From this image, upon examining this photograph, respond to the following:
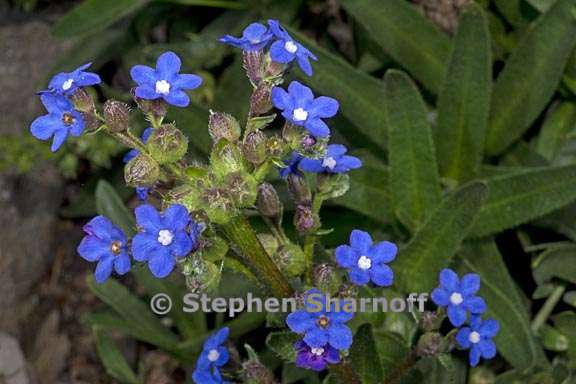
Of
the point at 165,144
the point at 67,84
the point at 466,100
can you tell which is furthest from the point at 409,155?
A: the point at 67,84

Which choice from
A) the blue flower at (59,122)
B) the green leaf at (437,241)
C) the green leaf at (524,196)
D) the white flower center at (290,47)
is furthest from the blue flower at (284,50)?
the green leaf at (524,196)

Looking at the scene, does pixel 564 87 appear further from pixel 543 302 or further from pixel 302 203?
pixel 302 203

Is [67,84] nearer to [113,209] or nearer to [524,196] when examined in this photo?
[113,209]

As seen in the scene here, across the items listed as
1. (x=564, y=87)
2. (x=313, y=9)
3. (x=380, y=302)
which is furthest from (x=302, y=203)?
(x=313, y=9)

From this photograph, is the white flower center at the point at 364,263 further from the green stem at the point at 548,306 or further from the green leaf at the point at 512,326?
the green stem at the point at 548,306

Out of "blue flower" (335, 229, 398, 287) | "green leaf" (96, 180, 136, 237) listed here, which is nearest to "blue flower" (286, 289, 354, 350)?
"blue flower" (335, 229, 398, 287)

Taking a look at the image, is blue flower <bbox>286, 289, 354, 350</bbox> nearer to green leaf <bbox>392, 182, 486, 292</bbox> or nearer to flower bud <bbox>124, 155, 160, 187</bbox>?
flower bud <bbox>124, 155, 160, 187</bbox>

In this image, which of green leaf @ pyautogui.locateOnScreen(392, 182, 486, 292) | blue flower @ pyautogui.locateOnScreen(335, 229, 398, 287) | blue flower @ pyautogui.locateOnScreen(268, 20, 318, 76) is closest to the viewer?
blue flower @ pyautogui.locateOnScreen(268, 20, 318, 76)
